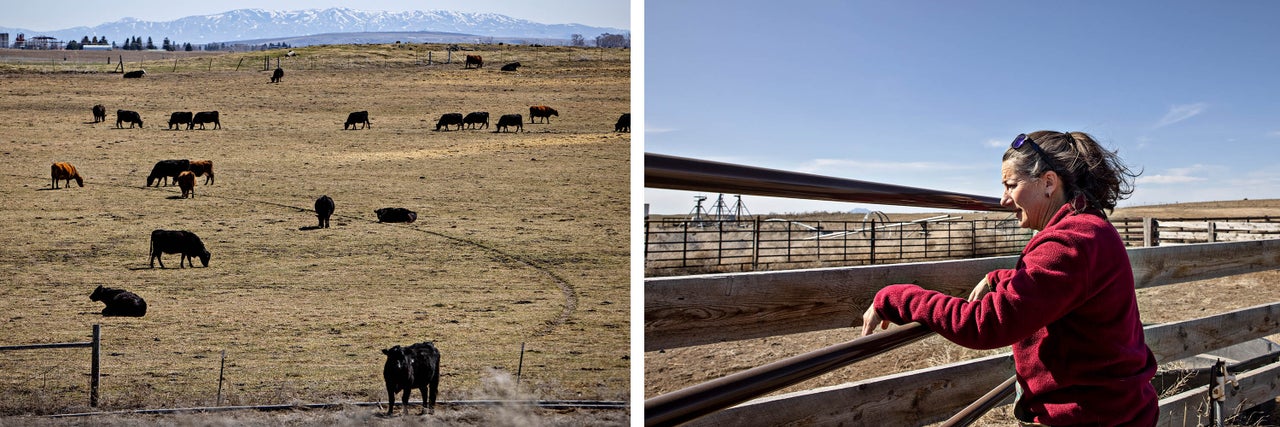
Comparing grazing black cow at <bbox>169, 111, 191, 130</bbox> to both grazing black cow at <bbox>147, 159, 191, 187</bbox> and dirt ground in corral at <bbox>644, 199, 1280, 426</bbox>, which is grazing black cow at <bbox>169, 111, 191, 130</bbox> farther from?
dirt ground in corral at <bbox>644, 199, 1280, 426</bbox>

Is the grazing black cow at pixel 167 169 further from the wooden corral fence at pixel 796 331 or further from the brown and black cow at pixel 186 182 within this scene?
the wooden corral fence at pixel 796 331

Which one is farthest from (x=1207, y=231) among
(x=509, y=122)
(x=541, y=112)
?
(x=541, y=112)

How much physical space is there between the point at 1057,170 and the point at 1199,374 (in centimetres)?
233

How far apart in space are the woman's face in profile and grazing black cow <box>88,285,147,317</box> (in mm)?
29389

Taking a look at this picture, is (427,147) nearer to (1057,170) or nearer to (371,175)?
(371,175)

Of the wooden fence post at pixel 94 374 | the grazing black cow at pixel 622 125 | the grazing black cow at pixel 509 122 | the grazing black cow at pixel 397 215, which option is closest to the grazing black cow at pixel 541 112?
the grazing black cow at pixel 509 122

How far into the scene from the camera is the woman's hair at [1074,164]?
141cm

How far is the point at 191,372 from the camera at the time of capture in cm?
2425

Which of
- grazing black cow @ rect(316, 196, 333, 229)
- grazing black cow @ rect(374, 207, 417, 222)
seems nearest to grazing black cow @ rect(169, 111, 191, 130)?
grazing black cow @ rect(316, 196, 333, 229)

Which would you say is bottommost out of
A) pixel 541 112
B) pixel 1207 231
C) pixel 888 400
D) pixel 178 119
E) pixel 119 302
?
pixel 119 302

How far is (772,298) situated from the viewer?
4.92ft

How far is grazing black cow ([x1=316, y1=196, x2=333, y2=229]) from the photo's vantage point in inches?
1257

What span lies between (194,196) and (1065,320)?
37.3 m

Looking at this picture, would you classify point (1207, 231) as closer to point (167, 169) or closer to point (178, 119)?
point (167, 169)
